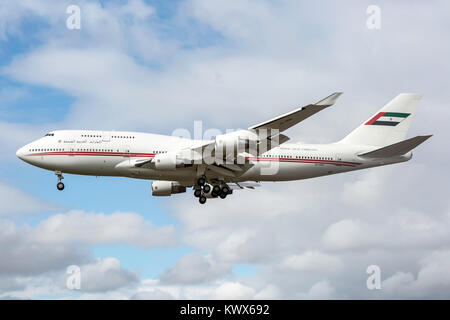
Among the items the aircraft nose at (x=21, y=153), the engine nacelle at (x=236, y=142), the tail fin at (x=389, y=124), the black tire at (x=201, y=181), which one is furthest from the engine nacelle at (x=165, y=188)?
the tail fin at (x=389, y=124)

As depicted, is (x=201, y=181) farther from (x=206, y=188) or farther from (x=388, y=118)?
(x=388, y=118)

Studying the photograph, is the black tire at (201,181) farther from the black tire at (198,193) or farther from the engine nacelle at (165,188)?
the engine nacelle at (165,188)

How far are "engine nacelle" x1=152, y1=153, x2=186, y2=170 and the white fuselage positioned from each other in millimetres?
840

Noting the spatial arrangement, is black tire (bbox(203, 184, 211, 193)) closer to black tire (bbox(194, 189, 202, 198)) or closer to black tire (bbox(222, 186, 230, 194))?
black tire (bbox(194, 189, 202, 198))

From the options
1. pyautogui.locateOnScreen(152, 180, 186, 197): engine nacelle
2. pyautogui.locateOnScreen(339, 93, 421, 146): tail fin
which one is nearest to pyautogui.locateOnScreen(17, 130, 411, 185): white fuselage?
pyautogui.locateOnScreen(339, 93, 421, 146): tail fin

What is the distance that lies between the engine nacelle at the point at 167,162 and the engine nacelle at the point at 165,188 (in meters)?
8.92

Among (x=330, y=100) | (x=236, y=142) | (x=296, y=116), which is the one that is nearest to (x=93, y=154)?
(x=236, y=142)

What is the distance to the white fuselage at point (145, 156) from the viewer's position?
4756cm

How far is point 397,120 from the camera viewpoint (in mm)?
55594

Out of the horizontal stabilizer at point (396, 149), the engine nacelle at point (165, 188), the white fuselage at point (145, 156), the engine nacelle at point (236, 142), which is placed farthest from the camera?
the engine nacelle at point (165, 188)

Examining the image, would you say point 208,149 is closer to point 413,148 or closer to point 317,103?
point 317,103

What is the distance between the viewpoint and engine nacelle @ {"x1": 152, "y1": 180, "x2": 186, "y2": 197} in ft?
180

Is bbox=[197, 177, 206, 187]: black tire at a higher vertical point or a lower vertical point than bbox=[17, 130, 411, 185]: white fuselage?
lower

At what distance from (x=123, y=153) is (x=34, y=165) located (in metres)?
7.48
